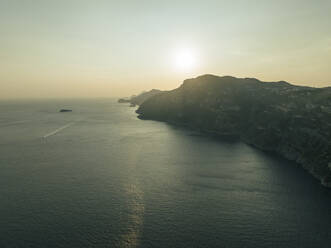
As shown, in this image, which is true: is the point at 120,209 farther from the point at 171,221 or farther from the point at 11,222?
the point at 11,222

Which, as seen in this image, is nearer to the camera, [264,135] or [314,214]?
[314,214]

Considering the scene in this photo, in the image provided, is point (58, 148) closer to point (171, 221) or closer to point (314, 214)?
point (171, 221)

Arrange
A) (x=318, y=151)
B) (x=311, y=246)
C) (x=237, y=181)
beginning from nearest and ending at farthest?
(x=311, y=246) → (x=237, y=181) → (x=318, y=151)

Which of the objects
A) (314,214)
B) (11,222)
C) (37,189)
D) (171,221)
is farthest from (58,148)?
(314,214)

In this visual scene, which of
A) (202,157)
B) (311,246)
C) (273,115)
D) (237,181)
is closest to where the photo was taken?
(311,246)

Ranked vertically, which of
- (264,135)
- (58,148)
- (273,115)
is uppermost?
(273,115)

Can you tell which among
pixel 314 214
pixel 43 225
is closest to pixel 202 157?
pixel 314 214

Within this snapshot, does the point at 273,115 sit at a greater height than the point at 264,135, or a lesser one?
greater
